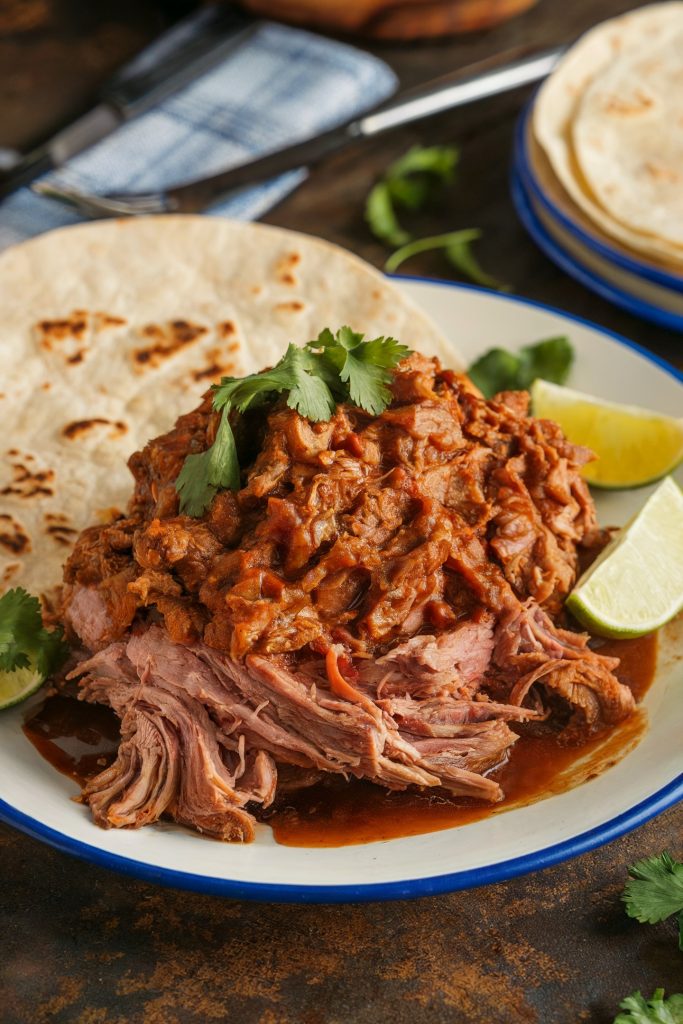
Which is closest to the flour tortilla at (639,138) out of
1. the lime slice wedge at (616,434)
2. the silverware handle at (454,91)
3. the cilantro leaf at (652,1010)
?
the silverware handle at (454,91)

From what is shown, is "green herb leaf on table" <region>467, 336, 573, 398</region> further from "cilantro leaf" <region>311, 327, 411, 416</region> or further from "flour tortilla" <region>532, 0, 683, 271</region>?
"cilantro leaf" <region>311, 327, 411, 416</region>

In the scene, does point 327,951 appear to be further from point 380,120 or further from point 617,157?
point 380,120

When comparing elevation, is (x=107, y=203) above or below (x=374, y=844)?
above

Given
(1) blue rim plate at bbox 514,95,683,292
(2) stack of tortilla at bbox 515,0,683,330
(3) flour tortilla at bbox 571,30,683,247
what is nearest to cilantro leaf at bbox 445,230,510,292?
(2) stack of tortilla at bbox 515,0,683,330

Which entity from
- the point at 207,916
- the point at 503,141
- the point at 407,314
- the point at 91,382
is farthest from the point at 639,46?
the point at 207,916

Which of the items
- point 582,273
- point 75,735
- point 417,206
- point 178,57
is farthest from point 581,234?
point 75,735

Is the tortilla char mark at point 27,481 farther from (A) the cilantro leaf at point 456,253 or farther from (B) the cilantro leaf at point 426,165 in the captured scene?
(B) the cilantro leaf at point 426,165
